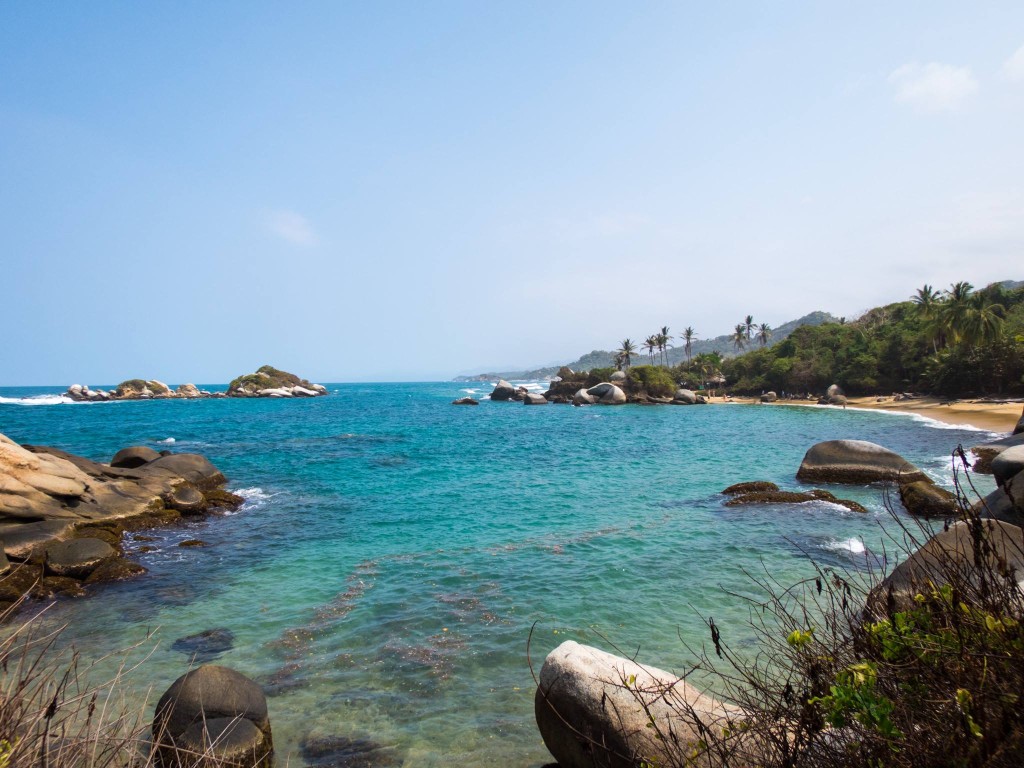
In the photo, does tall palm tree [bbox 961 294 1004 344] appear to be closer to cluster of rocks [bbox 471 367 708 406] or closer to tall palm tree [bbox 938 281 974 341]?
tall palm tree [bbox 938 281 974 341]

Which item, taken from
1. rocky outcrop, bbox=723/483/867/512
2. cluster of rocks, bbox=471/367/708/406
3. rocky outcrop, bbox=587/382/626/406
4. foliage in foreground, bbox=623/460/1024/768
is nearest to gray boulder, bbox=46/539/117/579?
foliage in foreground, bbox=623/460/1024/768

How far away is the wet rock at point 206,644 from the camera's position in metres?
8.12

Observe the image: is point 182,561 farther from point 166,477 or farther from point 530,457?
point 530,457

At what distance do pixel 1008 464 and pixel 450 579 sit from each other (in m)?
13.8

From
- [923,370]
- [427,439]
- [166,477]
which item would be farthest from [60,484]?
[923,370]

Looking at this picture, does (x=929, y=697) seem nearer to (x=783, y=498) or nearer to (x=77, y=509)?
(x=783, y=498)

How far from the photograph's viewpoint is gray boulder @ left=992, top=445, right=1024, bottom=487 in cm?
1299

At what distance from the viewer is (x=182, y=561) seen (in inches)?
506

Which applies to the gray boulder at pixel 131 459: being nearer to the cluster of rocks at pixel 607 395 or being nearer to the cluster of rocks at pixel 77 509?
the cluster of rocks at pixel 77 509

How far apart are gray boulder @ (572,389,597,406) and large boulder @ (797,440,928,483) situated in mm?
55240

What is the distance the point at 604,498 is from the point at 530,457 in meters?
10.1

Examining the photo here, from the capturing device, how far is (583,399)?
250 feet

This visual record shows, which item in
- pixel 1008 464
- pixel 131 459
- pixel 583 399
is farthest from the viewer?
pixel 583 399

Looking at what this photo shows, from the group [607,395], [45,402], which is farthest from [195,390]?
[607,395]
